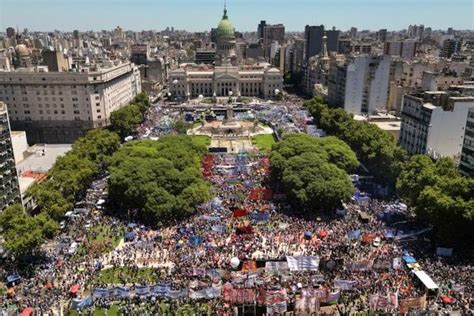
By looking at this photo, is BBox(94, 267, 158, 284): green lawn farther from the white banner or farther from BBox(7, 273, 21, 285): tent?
the white banner

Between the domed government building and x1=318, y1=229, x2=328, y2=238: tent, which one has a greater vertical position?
the domed government building

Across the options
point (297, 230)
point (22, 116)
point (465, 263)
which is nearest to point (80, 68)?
point (22, 116)

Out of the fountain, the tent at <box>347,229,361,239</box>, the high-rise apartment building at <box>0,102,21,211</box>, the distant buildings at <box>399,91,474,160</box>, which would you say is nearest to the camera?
the tent at <box>347,229,361,239</box>

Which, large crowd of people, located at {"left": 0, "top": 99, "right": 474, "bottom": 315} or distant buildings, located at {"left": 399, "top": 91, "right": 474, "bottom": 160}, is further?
distant buildings, located at {"left": 399, "top": 91, "right": 474, "bottom": 160}

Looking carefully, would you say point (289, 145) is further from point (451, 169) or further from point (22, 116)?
point (22, 116)

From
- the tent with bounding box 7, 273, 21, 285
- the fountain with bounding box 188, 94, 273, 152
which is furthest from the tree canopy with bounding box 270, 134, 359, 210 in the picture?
the tent with bounding box 7, 273, 21, 285

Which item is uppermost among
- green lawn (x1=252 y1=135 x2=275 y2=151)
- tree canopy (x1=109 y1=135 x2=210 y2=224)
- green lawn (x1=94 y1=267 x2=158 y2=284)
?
tree canopy (x1=109 y1=135 x2=210 y2=224)

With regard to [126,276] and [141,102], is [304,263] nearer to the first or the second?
[126,276]
